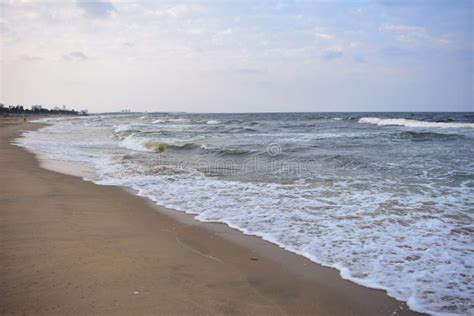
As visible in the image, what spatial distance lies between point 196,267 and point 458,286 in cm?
267

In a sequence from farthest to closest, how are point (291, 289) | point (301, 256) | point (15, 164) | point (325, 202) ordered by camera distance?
point (15, 164) → point (325, 202) → point (301, 256) → point (291, 289)

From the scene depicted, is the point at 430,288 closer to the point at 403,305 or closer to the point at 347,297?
the point at 403,305

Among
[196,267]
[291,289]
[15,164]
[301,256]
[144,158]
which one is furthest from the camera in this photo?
[144,158]

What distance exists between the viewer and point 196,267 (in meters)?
3.88

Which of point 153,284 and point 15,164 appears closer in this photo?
point 153,284

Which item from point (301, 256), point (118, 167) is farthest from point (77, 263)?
Result: point (118, 167)

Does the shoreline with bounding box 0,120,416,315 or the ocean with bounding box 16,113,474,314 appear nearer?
the shoreline with bounding box 0,120,416,315

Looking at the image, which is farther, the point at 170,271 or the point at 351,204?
the point at 351,204

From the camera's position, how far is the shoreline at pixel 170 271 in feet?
9.95

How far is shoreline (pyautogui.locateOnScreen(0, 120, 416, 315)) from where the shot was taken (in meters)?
3.03

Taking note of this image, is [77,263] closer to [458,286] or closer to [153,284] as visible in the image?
[153,284]

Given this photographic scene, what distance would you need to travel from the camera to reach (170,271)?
3.71 m

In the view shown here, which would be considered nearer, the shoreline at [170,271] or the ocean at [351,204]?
the shoreline at [170,271]

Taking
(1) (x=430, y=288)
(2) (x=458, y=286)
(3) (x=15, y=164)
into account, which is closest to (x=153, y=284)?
(1) (x=430, y=288)
